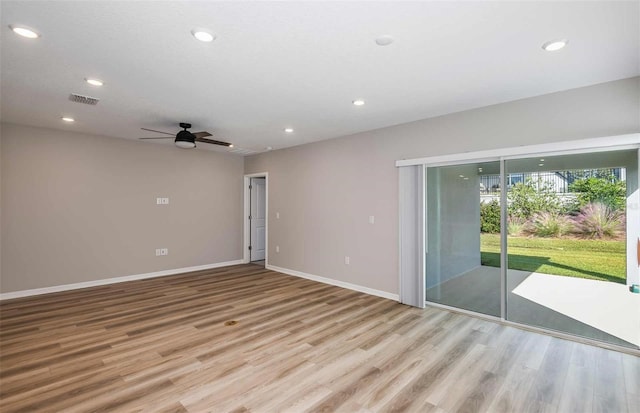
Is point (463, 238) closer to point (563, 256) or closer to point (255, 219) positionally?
point (563, 256)

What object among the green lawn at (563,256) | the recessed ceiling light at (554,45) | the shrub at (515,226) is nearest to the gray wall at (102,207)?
the green lawn at (563,256)

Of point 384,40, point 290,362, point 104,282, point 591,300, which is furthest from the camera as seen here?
point 104,282

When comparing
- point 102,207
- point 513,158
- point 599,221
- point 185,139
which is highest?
point 185,139

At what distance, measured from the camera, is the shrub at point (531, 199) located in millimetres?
3578

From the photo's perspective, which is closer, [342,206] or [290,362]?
[290,362]

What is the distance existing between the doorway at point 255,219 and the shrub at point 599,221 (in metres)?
6.13

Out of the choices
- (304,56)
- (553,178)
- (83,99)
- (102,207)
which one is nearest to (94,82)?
(83,99)

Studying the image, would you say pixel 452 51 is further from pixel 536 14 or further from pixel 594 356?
pixel 594 356

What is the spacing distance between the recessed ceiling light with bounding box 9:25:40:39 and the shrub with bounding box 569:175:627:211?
5.36 m

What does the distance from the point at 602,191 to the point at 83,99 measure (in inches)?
242

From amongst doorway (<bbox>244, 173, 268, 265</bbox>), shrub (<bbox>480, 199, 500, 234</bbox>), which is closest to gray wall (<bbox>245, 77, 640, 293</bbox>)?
doorway (<bbox>244, 173, 268, 265</bbox>)

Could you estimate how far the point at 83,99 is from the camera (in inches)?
143

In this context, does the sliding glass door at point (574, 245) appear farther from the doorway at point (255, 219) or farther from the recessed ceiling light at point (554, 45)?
the doorway at point (255, 219)

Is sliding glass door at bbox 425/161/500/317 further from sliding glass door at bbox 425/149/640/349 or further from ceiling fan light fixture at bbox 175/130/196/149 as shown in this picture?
ceiling fan light fixture at bbox 175/130/196/149
